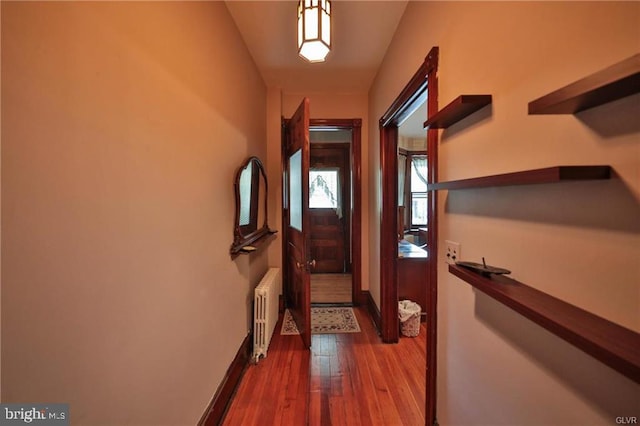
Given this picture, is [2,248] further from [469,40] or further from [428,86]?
[428,86]

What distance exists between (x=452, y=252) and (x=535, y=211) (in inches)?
18.5

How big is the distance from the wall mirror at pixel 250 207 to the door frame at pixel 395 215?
119cm

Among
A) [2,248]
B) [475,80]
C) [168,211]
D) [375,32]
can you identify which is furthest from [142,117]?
[375,32]

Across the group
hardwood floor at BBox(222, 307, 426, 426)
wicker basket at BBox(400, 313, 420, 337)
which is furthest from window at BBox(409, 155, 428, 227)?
hardwood floor at BBox(222, 307, 426, 426)

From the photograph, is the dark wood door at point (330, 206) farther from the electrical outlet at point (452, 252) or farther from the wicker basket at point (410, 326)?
the electrical outlet at point (452, 252)

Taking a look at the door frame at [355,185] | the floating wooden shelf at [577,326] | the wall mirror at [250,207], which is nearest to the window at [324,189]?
the door frame at [355,185]

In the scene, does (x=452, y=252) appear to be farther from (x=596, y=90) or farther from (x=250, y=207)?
(x=250, y=207)

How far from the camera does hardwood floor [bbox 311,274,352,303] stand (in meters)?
3.50

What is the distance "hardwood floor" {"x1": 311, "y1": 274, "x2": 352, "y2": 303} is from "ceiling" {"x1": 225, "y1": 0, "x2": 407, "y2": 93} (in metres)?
2.78

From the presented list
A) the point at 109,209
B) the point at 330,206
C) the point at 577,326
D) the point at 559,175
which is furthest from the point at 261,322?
the point at 330,206

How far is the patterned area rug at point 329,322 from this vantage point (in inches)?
100

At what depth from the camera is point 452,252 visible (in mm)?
1130

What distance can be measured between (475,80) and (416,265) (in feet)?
6.80

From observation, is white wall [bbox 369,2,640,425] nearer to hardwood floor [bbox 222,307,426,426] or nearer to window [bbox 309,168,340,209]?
hardwood floor [bbox 222,307,426,426]
